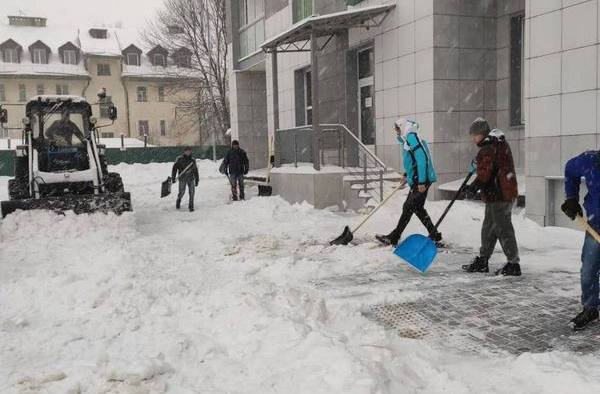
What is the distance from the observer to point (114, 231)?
941 cm

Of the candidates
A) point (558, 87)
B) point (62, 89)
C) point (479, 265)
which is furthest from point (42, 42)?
point (479, 265)

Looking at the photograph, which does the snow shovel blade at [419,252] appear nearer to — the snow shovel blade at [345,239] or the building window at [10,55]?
the snow shovel blade at [345,239]

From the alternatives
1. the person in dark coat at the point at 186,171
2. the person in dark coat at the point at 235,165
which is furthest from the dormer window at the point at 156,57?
the person in dark coat at the point at 186,171

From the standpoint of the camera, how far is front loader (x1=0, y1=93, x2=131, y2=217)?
10.8 metres

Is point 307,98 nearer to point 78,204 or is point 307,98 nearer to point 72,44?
point 78,204

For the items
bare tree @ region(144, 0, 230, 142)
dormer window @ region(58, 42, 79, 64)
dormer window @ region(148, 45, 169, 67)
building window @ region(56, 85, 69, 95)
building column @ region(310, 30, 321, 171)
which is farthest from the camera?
dormer window @ region(148, 45, 169, 67)

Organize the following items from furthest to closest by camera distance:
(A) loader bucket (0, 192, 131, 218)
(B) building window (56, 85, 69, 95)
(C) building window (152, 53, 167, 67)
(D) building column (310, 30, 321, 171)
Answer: (C) building window (152, 53, 167, 67), (B) building window (56, 85, 69, 95), (D) building column (310, 30, 321, 171), (A) loader bucket (0, 192, 131, 218)

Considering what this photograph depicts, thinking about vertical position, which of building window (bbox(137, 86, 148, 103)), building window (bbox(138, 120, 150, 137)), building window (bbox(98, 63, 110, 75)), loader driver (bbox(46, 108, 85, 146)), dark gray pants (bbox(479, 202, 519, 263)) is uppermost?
building window (bbox(98, 63, 110, 75))

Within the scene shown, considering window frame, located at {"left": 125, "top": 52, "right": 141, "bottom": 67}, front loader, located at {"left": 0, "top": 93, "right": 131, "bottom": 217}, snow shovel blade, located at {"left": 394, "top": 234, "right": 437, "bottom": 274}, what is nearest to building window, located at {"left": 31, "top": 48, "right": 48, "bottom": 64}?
window frame, located at {"left": 125, "top": 52, "right": 141, "bottom": 67}

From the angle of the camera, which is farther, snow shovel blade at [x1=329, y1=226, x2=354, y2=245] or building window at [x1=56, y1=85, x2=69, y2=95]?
building window at [x1=56, y1=85, x2=69, y2=95]

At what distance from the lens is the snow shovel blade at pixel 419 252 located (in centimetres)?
641

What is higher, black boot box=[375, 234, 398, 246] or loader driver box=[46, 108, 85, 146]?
loader driver box=[46, 108, 85, 146]

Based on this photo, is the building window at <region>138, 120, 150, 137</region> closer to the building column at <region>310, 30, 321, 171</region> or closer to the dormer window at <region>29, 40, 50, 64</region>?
the dormer window at <region>29, 40, 50, 64</region>

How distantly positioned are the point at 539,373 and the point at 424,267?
2.78 m
